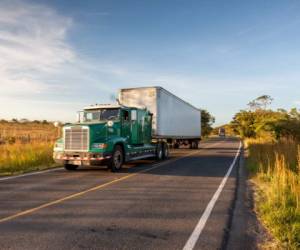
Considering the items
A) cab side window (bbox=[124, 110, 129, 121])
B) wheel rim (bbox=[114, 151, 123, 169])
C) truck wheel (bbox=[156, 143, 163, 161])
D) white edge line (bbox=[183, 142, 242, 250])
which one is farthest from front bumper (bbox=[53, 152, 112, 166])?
truck wheel (bbox=[156, 143, 163, 161])

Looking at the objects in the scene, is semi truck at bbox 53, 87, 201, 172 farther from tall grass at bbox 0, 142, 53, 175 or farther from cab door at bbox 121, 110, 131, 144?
tall grass at bbox 0, 142, 53, 175

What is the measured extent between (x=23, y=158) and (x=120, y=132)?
199 inches

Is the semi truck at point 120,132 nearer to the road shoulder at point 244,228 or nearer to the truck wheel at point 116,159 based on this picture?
the truck wheel at point 116,159

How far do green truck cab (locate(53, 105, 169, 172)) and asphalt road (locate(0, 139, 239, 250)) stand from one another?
172 centimetres

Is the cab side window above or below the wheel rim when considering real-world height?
above

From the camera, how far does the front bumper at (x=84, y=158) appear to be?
11.9 m

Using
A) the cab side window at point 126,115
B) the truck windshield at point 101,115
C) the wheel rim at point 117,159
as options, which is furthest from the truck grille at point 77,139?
the cab side window at point 126,115

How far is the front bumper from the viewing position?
11948mm

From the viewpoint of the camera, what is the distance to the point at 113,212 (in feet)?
20.9

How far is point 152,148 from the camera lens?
669 inches

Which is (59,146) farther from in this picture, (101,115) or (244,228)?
(244,228)

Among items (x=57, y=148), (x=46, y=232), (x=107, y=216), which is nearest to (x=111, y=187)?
(x=107, y=216)

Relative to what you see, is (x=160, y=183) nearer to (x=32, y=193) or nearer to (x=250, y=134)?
(x=32, y=193)

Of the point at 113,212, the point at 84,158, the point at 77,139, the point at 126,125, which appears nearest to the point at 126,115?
the point at 126,125
